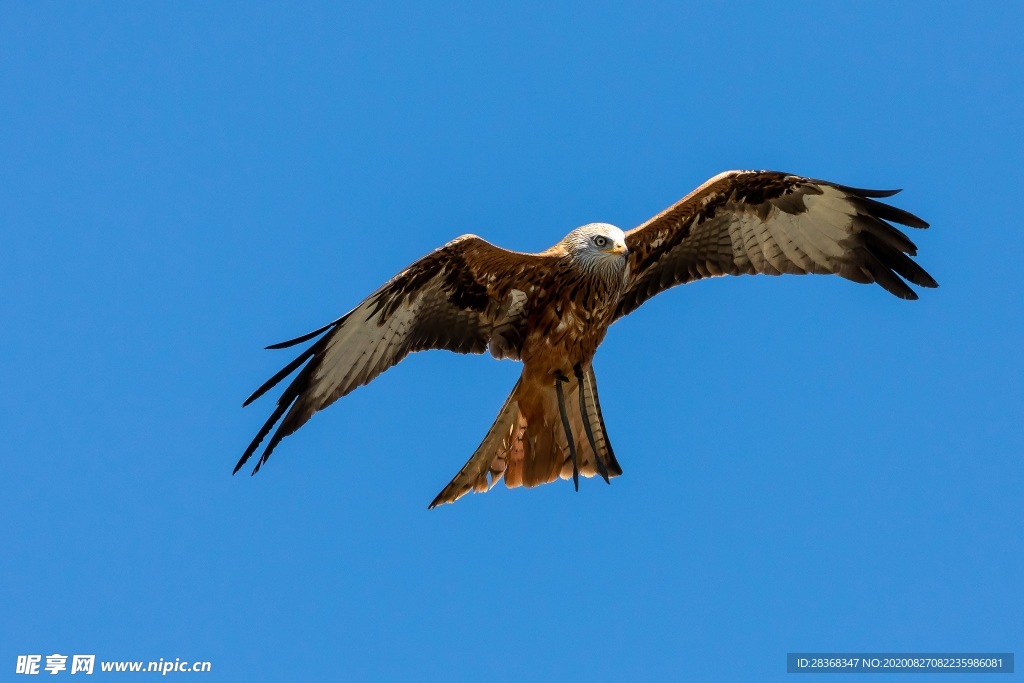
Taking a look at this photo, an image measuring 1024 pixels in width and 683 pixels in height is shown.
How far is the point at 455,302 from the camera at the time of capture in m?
11.9

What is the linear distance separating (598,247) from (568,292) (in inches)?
19.3

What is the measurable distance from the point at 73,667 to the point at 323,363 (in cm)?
459

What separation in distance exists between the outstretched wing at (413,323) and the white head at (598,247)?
368 mm

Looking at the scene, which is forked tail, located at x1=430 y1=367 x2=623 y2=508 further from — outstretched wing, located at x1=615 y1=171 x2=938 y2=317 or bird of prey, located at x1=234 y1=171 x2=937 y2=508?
outstretched wing, located at x1=615 y1=171 x2=938 y2=317

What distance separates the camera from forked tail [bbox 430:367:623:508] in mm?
11891

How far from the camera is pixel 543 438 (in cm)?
1205

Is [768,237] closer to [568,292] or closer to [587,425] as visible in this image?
[568,292]

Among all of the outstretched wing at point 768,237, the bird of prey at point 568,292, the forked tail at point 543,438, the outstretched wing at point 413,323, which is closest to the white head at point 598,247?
the bird of prey at point 568,292

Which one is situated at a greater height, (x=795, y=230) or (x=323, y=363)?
(x=795, y=230)

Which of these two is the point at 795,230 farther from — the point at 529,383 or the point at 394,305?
the point at 394,305

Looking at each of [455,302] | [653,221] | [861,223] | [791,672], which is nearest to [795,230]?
[861,223]

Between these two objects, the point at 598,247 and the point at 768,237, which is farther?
the point at 768,237

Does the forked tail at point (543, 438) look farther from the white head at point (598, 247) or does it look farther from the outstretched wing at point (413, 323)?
the white head at point (598, 247)

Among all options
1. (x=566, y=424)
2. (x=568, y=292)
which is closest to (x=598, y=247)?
(x=568, y=292)
